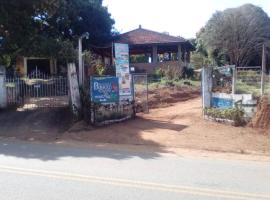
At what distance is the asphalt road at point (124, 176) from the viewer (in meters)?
6.83

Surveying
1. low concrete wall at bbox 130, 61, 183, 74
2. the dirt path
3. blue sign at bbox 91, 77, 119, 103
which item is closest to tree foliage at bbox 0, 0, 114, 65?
blue sign at bbox 91, 77, 119, 103

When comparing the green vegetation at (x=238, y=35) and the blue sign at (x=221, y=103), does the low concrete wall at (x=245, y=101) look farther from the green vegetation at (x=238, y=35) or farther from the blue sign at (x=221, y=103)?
the green vegetation at (x=238, y=35)

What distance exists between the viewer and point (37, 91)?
62.4 ft

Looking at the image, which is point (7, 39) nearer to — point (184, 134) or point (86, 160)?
point (184, 134)

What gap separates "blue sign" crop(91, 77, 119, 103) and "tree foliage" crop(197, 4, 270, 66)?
23347mm

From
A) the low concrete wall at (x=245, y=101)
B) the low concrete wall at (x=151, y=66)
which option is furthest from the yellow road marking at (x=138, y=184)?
the low concrete wall at (x=151, y=66)

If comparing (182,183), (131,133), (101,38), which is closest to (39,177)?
(182,183)

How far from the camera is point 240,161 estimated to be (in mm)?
10078

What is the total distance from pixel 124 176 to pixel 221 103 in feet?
27.5

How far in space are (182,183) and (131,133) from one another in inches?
263

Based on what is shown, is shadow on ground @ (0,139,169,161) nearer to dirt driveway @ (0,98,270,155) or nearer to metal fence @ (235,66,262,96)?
dirt driveway @ (0,98,270,155)

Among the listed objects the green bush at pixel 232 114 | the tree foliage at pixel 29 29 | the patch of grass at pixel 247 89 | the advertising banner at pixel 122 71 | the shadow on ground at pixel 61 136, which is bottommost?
the shadow on ground at pixel 61 136

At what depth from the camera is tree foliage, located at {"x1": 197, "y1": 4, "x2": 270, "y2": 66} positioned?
3797cm

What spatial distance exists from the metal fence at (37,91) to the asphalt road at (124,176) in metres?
7.35
